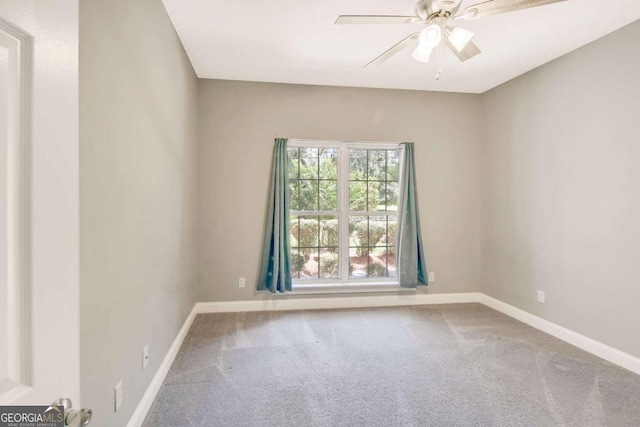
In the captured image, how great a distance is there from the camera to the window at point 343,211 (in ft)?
12.5

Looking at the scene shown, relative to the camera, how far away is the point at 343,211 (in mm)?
3852

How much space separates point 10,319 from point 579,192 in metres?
3.60

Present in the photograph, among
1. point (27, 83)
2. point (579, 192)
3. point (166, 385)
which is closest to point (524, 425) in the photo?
point (579, 192)

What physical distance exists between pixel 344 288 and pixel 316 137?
183 centimetres

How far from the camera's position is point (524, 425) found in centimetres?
179

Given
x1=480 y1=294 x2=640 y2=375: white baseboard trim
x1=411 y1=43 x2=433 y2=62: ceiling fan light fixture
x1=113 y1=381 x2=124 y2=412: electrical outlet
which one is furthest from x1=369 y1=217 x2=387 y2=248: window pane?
x1=113 y1=381 x2=124 y2=412: electrical outlet

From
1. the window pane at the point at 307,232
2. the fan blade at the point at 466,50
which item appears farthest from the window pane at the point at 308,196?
the fan blade at the point at 466,50

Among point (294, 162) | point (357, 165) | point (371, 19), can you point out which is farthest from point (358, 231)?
point (371, 19)

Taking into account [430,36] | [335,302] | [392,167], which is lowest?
[335,302]

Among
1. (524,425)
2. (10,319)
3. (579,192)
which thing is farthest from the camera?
(579,192)

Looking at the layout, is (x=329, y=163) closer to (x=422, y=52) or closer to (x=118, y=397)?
(x=422, y=52)

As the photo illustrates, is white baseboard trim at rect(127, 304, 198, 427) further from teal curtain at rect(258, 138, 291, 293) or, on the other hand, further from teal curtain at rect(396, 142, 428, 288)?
teal curtain at rect(396, 142, 428, 288)

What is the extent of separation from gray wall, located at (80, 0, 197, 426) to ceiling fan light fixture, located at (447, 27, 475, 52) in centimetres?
185

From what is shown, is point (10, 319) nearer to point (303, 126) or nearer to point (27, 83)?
point (27, 83)
